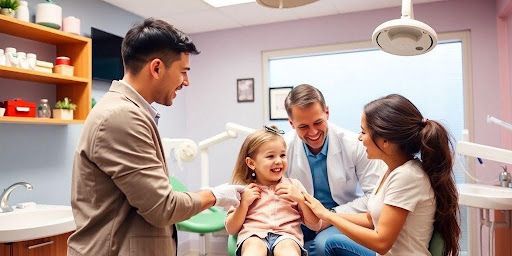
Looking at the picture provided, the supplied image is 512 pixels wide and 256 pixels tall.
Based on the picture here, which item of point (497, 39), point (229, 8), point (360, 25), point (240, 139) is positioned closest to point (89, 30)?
point (229, 8)

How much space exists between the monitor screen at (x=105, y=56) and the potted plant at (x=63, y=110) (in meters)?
0.45

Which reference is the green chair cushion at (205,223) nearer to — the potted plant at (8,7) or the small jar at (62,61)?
the small jar at (62,61)

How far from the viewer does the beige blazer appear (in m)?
1.06

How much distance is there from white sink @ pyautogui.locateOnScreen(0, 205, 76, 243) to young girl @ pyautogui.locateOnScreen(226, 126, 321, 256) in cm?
97

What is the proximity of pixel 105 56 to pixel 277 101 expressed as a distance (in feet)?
5.42

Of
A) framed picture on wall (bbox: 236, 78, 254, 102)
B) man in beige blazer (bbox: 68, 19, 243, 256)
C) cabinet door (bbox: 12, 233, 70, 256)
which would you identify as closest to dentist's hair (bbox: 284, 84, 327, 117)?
man in beige blazer (bbox: 68, 19, 243, 256)

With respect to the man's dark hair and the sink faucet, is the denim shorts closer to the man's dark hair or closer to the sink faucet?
the man's dark hair

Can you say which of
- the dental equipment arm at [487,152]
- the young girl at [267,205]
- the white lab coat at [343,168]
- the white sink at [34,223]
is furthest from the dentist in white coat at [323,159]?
the white sink at [34,223]

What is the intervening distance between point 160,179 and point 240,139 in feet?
9.89

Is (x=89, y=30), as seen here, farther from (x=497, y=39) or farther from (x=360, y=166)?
(x=497, y=39)

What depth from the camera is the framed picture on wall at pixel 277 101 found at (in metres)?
3.97

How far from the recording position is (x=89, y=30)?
10.2 feet

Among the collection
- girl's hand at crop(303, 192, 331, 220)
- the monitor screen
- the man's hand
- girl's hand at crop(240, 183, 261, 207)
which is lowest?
girl's hand at crop(303, 192, 331, 220)

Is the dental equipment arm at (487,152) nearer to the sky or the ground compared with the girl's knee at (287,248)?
nearer to the sky
